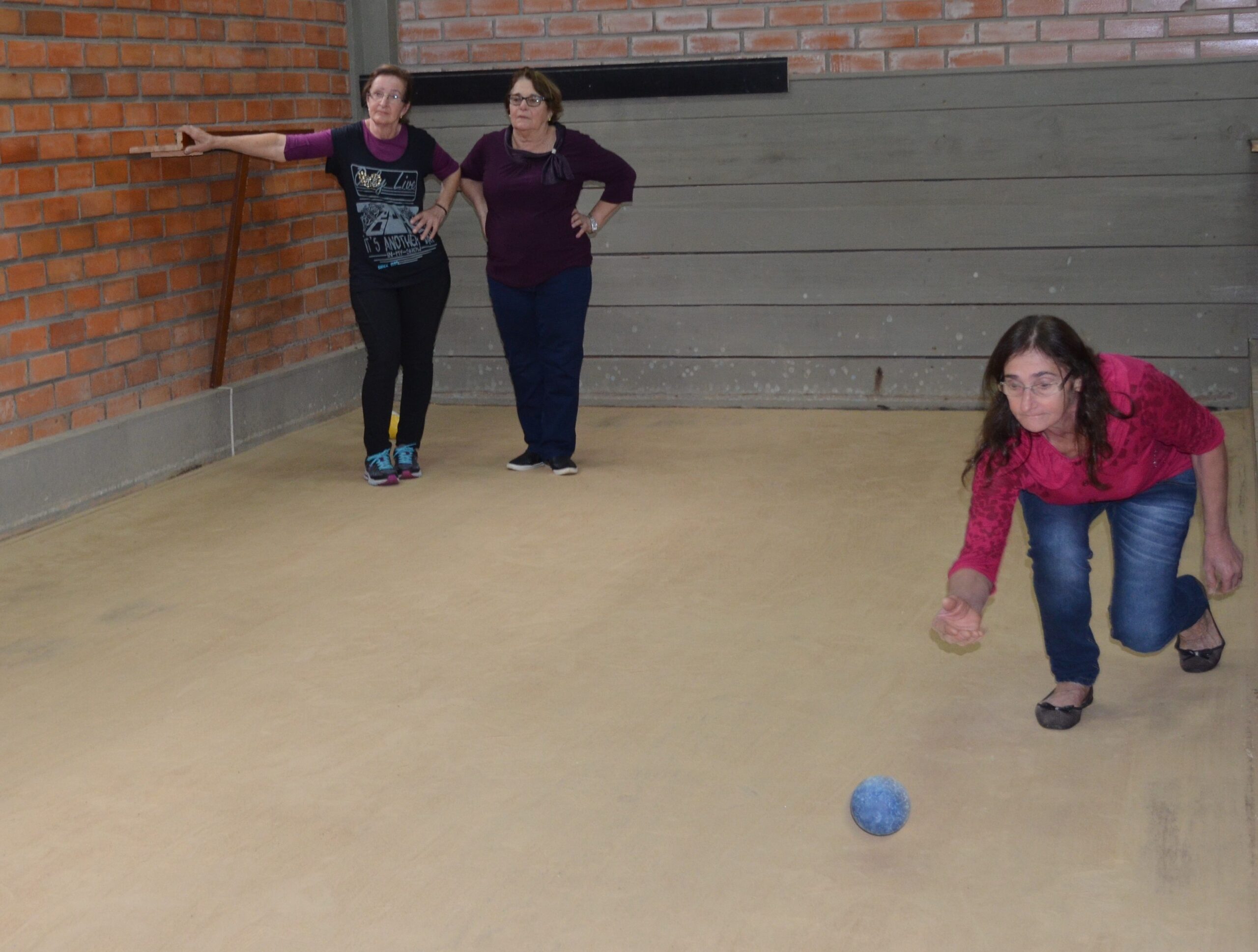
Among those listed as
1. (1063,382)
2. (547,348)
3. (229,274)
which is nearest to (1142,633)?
(1063,382)

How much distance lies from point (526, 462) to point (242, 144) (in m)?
1.43

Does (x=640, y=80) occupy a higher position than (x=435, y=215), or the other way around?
(x=640, y=80)

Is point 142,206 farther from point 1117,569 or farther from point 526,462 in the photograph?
point 1117,569

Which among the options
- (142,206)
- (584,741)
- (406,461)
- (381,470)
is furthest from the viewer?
(406,461)

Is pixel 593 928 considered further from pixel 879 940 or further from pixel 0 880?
pixel 0 880

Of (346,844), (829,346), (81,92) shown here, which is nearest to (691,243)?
(829,346)

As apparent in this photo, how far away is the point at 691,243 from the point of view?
244 inches

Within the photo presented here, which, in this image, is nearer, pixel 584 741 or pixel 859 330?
pixel 584 741

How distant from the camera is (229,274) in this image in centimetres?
520

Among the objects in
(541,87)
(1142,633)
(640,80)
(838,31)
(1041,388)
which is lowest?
(1142,633)

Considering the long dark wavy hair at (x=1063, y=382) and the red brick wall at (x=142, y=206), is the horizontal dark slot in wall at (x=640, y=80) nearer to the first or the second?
the red brick wall at (x=142, y=206)

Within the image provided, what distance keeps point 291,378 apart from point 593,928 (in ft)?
13.1

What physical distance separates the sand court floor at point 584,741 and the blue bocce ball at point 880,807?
41 mm

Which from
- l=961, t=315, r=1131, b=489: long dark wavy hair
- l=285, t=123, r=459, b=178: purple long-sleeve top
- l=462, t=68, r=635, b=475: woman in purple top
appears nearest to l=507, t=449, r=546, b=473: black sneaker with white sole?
l=462, t=68, r=635, b=475: woman in purple top
